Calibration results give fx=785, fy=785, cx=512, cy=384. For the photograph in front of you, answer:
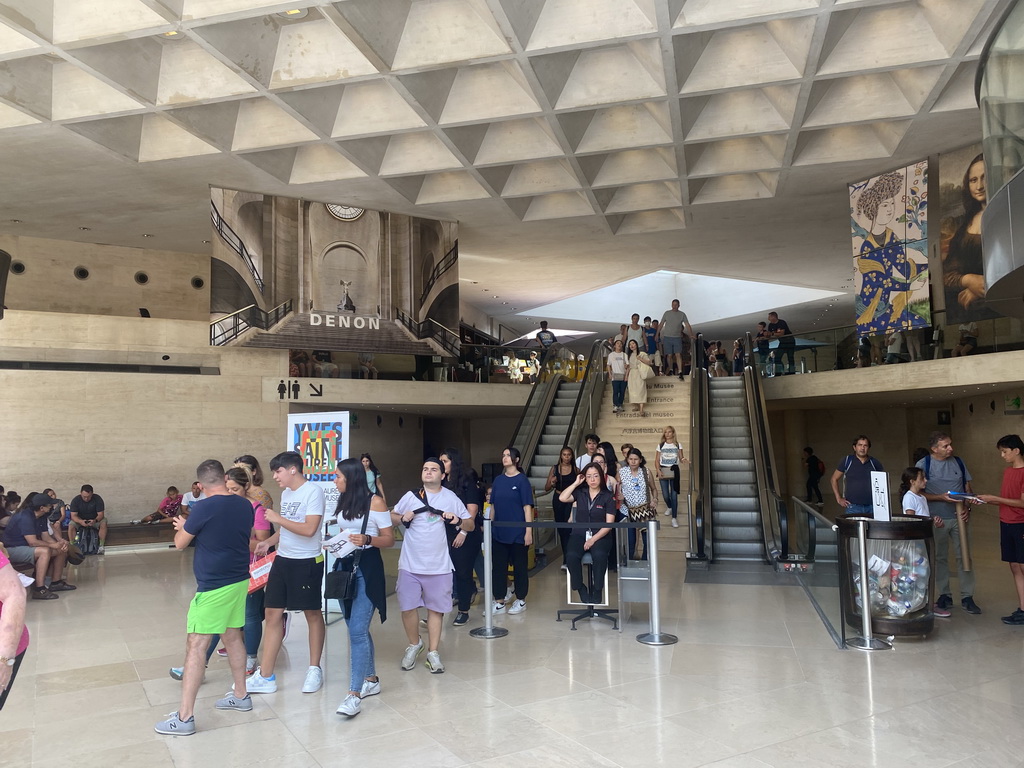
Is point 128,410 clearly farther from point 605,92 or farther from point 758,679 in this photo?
point 758,679

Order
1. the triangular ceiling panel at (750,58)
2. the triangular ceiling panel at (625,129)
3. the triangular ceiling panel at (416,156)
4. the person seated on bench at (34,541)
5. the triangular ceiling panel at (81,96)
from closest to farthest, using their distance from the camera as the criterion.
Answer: the person seated on bench at (34,541), the triangular ceiling panel at (750,58), the triangular ceiling panel at (81,96), the triangular ceiling panel at (625,129), the triangular ceiling panel at (416,156)

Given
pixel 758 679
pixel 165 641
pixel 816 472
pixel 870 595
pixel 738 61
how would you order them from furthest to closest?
1. pixel 816 472
2. pixel 738 61
3. pixel 165 641
4. pixel 870 595
5. pixel 758 679

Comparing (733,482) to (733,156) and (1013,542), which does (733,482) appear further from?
(733,156)

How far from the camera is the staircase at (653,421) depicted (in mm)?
13656

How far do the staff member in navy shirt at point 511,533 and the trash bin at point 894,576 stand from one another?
280cm

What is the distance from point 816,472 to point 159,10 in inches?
668

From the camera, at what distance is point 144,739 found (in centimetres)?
441

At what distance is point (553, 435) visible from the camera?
14.6m

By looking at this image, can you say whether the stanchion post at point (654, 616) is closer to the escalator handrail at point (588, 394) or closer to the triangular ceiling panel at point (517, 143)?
the escalator handrail at point (588, 394)

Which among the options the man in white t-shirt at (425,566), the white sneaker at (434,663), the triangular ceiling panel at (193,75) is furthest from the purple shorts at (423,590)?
the triangular ceiling panel at (193,75)

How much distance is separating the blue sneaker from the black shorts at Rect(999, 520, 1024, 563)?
630cm

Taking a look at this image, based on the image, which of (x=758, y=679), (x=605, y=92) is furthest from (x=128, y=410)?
(x=758, y=679)

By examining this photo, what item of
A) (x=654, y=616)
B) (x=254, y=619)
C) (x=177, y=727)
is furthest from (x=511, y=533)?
(x=177, y=727)

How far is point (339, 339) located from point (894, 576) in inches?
462
